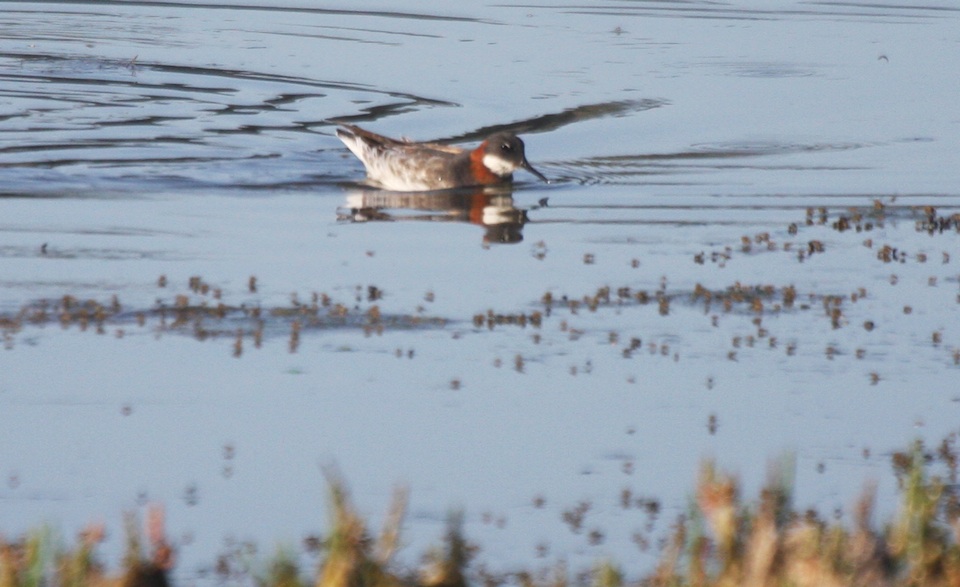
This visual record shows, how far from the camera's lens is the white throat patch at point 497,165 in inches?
680

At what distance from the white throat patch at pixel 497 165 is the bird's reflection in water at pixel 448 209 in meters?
0.19

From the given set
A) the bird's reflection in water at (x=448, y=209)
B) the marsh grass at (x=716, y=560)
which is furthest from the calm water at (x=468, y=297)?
the marsh grass at (x=716, y=560)

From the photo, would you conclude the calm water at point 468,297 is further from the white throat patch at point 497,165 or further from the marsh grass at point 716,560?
the marsh grass at point 716,560

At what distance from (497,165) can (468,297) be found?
5.76m

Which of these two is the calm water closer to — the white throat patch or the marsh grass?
the white throat patch

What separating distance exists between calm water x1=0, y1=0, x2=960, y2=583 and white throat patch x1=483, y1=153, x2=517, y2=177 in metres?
0.25

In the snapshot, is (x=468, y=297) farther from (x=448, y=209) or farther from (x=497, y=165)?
(x=497, y=165)

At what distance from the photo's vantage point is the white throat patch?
17277mm

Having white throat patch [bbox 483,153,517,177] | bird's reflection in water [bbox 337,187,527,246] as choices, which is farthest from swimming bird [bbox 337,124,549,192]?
bird's reflection in water [bbox 337,187,527,246]

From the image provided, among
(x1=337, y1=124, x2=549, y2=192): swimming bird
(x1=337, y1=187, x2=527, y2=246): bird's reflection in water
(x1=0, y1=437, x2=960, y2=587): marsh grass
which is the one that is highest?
(x1=337, y1=124, x2=549, y2=192): swimming bird

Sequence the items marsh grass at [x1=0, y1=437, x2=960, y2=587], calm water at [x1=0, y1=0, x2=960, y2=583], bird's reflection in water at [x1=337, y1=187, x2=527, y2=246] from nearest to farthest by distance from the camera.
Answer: marsh grass at [x1=0, y1=437, x2=960, y2=587] < calm water at [x1=0, y1=0, x2=960, y2=583] < bird's reflection in water at [x1=337, y1=187, x2=527, y2=246]

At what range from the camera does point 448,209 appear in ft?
53.6

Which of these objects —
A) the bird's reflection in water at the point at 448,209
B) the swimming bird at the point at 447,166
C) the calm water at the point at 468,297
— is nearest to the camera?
the calm water at the point at 468,297

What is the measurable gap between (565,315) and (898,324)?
224cm
